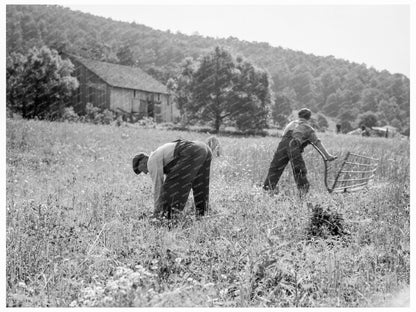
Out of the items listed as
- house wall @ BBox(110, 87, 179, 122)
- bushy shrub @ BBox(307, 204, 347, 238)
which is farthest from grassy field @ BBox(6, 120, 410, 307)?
house wall @ BBox(110, 87, 179, 122)

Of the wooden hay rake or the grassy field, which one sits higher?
the wooden hay rake

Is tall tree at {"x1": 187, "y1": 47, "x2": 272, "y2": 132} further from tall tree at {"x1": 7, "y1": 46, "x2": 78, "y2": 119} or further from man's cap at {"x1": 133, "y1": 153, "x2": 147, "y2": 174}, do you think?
man's cap at {"x1": 133, "y1": 153, "x2": 147, "y2": 174}

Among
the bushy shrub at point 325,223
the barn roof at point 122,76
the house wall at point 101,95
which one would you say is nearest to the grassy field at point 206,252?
the bushy shrub at point 325,223

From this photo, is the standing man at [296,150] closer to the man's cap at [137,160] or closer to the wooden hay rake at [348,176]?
the wooden hay rake at [348,176]

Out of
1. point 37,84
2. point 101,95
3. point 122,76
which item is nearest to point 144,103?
point 122,76

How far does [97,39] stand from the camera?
59281mm

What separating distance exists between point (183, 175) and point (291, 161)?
2.63 meters

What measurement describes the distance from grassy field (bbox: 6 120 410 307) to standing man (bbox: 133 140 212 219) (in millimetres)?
250

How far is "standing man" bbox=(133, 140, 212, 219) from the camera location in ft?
16.5

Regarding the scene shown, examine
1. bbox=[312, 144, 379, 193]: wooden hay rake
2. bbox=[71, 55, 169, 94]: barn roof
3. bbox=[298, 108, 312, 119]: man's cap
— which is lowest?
bbox=[312, 144, 379, 193]: wooden hay rake

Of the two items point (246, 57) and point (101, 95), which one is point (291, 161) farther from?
point (101, 95)

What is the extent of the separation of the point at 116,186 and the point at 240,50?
29.2 meters

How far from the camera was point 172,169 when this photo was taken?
5.32m
